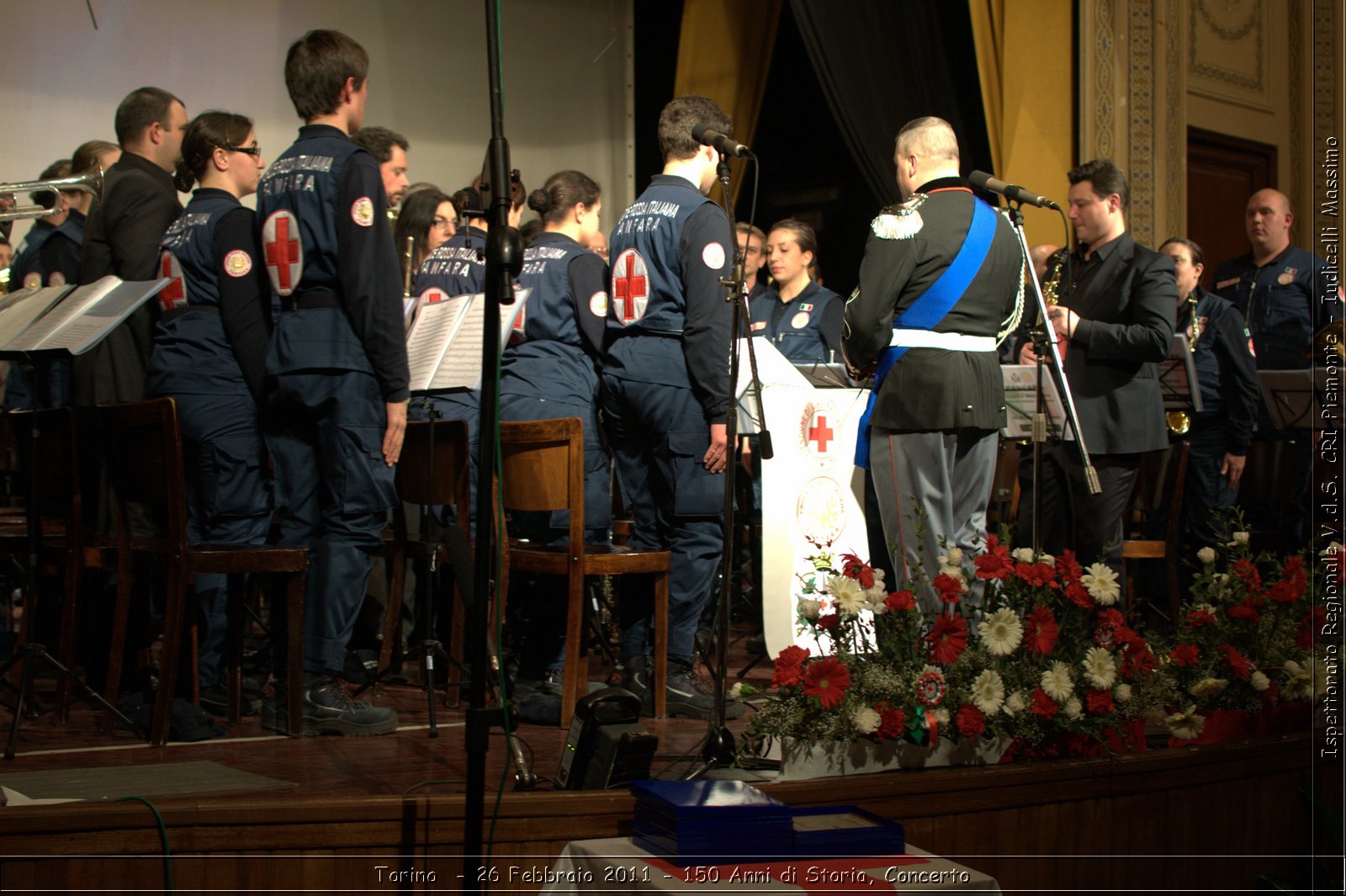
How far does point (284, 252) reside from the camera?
3.41m

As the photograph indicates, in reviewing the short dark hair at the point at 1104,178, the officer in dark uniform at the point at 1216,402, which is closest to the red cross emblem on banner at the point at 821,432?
the short dark hair at the point at 1104,178

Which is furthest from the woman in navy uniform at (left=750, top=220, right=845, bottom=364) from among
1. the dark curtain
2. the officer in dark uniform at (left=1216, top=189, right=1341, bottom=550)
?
the officer in dark uniform at (left=1216, top=189, right=1341, bottom=550)

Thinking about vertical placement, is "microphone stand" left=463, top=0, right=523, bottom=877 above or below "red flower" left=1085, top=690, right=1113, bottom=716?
above

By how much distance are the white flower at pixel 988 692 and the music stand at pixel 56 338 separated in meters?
2.14

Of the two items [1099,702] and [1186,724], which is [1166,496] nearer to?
[1186,724]

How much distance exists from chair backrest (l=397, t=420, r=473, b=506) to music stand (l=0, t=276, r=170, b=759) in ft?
3.20

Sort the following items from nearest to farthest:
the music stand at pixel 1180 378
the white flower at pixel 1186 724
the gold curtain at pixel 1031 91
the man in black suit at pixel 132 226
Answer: the white flower at pixel 1186 724 → the man in black suit at pixel 132 226 → the music stand at pixel 1180 378 → the gold curtain at pixel 1031 91

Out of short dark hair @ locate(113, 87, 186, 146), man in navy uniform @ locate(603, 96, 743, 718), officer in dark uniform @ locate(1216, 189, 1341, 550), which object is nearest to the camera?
man in navy uniform @ locate(603, 96, 743, 718)

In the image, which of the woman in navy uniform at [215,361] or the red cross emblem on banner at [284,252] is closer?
the red cross emblem on banner at [284,252]

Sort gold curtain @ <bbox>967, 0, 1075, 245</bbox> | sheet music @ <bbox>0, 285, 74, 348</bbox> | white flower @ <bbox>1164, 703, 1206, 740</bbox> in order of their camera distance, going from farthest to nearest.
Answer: gold curtain @ <bbox>967, 0, 1075, 245</bbox>, sheet music @ <bbox>0, 285, 74, 348</bbox>, white flower @ <bbox>1164, 703, 1206, 740</bbox>

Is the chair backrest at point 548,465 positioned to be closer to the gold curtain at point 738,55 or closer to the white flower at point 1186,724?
the white flower at point 1186,724

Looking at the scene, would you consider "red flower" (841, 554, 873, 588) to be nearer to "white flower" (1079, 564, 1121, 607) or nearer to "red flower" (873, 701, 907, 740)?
"red flower" (873, 701, 907, 740)

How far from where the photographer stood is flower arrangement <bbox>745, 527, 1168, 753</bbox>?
2.71m

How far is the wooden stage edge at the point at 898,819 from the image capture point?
220 cm
